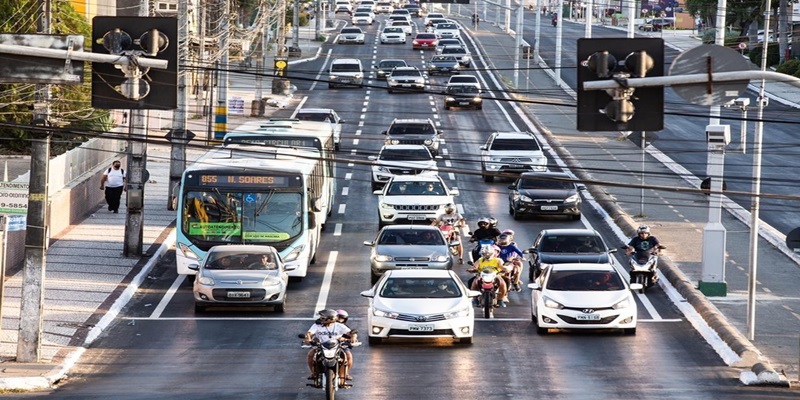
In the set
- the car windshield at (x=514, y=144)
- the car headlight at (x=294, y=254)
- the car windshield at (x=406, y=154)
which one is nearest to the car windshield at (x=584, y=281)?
the car headlight at (x=294, y=254)

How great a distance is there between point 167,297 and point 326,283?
3961mm

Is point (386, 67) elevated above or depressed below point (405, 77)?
above

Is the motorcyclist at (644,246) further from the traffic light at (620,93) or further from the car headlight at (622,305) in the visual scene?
the traffic light at (620,93)

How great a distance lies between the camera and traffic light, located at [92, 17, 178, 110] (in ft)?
54.2

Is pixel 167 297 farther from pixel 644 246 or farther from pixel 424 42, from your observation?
pixel 424 42

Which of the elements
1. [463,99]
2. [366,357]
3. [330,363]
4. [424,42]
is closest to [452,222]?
[366,357]

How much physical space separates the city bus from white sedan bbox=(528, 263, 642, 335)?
23.9 ft

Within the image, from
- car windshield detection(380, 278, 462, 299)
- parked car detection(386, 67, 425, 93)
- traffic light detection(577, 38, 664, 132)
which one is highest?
traffic light detection(577, 38, 664, 132)

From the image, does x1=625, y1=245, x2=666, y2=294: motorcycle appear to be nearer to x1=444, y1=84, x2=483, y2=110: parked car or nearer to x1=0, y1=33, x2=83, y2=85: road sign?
x1=0, y1=33, x2=83, y2=85: road sign

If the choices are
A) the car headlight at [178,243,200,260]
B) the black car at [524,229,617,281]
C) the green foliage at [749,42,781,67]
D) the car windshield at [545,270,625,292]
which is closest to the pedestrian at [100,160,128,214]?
the car headlight at [178,243,200,260]

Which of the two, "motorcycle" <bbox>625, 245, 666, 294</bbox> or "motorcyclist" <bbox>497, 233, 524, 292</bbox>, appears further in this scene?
"motorcycle" <bbox>625, 245, 666, 294</bbox>

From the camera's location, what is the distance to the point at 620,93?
15.9 meters

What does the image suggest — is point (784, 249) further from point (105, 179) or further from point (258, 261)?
point (105, 179)

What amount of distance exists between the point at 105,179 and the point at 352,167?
13.8 meters
